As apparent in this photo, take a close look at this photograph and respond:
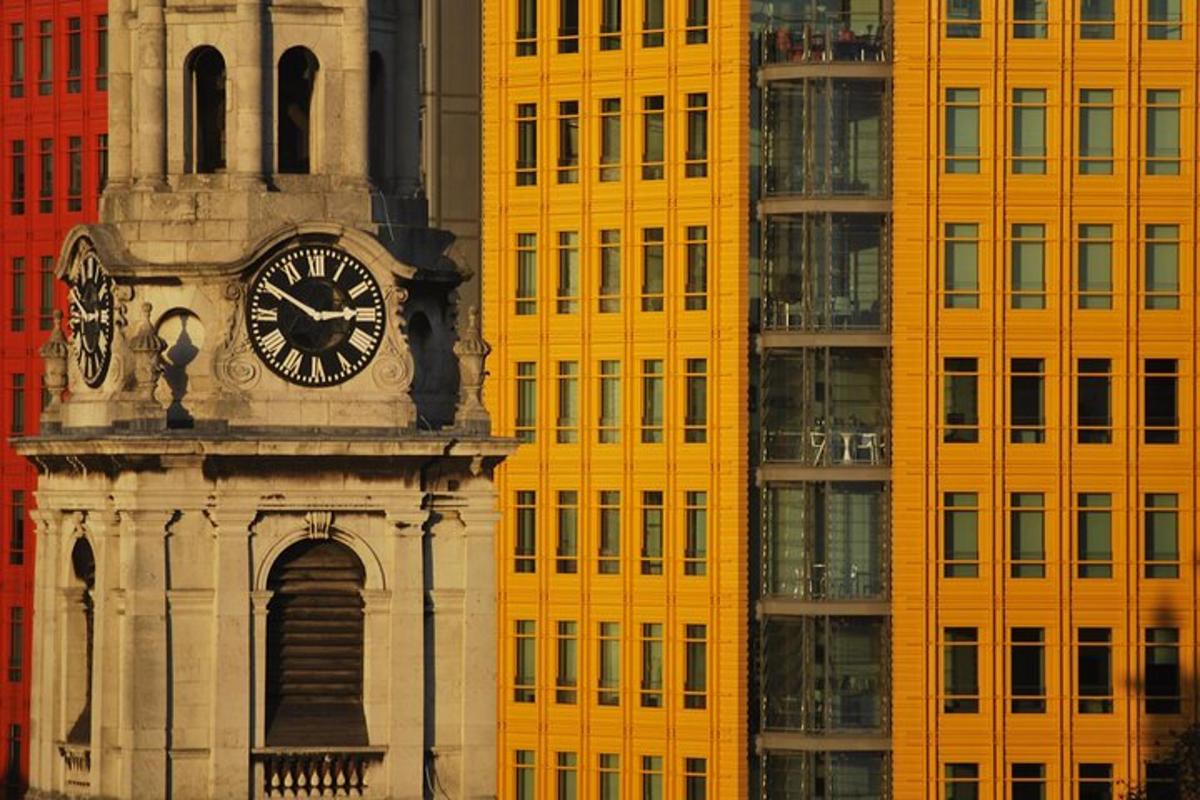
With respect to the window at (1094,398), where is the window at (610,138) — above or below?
above

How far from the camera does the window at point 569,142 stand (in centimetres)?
18325

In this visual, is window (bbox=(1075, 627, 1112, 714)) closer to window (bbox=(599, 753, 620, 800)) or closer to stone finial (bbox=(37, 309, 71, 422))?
window (bbox=(599, 753, 620, 800))

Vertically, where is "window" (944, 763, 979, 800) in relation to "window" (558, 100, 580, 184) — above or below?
below

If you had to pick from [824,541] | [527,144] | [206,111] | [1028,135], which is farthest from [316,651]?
[527,144]

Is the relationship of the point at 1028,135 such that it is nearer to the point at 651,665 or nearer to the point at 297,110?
the point at 651,665

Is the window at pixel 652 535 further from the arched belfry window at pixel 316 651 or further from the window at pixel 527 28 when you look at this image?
the arched belfry window at pixel 316 651

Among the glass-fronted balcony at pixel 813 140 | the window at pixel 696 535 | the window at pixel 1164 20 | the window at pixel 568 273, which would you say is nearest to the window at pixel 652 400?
the window at pixel 696 535

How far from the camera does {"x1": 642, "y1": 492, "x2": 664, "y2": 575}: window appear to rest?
181 meters

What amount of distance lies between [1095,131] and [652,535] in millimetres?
20273

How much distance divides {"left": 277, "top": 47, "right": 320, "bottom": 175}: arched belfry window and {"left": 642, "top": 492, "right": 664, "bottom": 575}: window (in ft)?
275

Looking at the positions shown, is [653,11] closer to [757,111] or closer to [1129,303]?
[757,111]

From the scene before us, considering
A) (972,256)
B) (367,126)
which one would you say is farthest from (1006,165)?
(367,126)

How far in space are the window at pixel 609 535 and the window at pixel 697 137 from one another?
11.4m

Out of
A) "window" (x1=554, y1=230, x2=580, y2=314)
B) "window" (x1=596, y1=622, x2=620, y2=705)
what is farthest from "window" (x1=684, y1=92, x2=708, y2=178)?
"window" (x1=596, y1=622, x2=620, y2=705)
